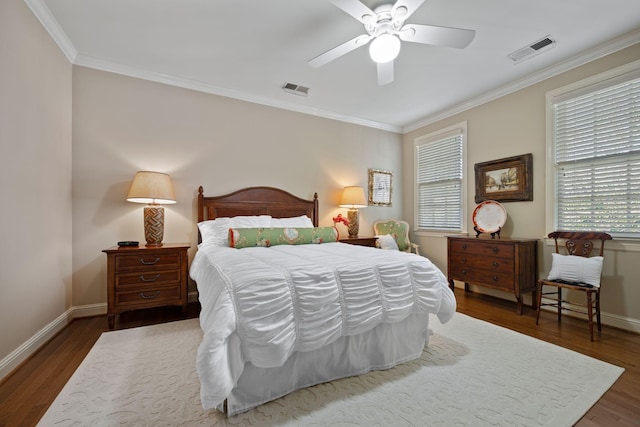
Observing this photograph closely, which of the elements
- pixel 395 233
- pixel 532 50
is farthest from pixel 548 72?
pixel 395 233

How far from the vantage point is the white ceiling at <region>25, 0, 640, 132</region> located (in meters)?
2.20

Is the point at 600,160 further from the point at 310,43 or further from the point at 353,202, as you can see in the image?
the point at 310,43

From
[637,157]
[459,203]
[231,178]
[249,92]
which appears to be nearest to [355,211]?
[459,203]

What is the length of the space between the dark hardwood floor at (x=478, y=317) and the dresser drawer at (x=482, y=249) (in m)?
0.62

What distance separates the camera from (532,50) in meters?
2.74

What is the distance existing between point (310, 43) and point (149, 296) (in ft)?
9.45

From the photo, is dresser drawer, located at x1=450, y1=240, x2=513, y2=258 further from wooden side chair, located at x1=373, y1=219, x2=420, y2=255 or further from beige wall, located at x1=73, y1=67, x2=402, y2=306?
beige wall, located at x1=73, y1=67, x2=402, y2=306

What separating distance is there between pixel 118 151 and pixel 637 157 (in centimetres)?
→ 511

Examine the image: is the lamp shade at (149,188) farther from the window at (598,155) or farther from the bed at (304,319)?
the window at (598,155)

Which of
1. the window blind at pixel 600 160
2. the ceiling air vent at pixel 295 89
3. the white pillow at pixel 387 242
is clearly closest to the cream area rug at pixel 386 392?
the window blind at pixel 600 160

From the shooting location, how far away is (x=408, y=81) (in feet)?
11.0

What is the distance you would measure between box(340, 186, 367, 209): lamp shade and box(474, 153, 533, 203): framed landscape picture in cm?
159

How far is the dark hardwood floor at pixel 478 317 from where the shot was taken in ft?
4.87

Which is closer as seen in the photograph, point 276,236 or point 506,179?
point 276,236
